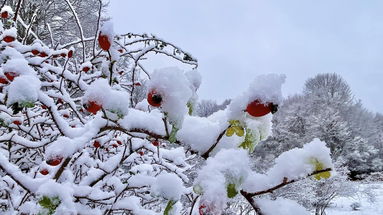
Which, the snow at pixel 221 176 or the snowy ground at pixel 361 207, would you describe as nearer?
the snow at pixel 221 176

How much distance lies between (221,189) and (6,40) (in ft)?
4.71

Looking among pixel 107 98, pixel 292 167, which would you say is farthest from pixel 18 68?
pixel 292 167

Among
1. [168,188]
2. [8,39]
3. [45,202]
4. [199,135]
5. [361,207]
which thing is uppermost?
[361,207]

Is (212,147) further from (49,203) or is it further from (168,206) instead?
(49,203)

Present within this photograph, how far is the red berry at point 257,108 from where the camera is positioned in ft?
2.02

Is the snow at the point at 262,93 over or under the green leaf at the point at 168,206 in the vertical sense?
over

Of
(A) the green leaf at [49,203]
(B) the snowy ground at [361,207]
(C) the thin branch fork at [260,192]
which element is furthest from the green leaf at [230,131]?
(B) the snowy ground at [361,207]

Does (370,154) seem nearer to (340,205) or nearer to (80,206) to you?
(340,205)

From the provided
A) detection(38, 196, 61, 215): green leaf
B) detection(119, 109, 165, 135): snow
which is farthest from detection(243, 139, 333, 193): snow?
detection(38, 196, 61, 215): green leaf

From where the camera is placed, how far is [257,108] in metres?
0.62

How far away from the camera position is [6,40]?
159cm

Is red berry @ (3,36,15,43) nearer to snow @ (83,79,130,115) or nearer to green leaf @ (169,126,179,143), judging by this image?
snow @ (83,79,130,115)

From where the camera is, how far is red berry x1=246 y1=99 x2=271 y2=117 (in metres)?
0.62

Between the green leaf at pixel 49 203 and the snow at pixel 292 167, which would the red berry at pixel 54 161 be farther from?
the snow at pixel 292 167
